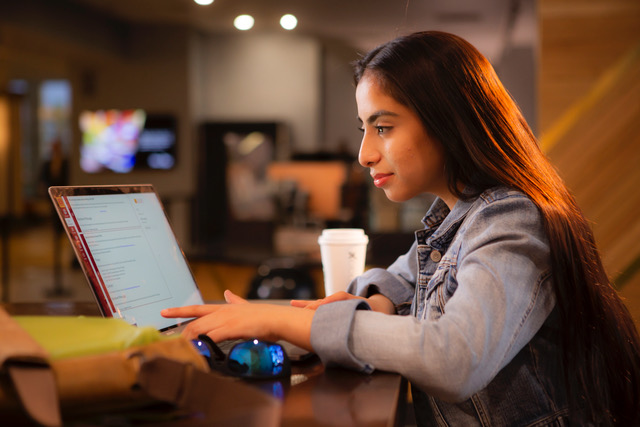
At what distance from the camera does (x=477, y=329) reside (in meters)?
0.74

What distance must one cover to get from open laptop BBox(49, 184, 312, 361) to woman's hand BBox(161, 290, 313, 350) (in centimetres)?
8

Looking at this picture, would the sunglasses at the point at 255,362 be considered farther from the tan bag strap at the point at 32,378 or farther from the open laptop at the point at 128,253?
the tan bag strap at the point at 32,378

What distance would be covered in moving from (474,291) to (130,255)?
56 cm

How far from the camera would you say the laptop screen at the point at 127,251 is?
92cm

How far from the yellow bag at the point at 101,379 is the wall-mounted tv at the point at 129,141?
8.15 metres

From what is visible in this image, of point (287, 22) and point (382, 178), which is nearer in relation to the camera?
point (382, 178)

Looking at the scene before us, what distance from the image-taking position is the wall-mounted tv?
8.45 metres

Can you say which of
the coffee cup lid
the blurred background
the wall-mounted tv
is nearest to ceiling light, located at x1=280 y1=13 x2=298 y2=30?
the coffee cup lid

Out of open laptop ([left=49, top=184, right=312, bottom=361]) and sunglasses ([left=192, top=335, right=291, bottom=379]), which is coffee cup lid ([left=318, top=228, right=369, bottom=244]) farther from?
sunglasses ([left=192, top=335, right=291, bottom=379])

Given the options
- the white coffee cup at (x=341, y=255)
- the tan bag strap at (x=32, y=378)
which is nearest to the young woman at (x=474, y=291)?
the white coffee cup at (x=341, y=255)

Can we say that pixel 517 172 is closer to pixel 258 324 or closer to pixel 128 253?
pixel 258 324

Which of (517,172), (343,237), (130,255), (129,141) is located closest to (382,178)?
(517,172)

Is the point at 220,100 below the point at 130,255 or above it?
above

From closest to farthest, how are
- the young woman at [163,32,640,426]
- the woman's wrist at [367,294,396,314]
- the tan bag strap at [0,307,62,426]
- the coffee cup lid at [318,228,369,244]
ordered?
the tan bag strap at [0,307,62,426] < the young woman at [163,32,640,426] < the woman's wrist at [367,294,396,314] < the coffee cup lid at [318,228,369,244]
